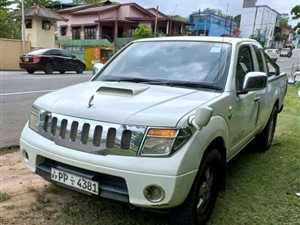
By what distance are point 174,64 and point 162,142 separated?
137cm

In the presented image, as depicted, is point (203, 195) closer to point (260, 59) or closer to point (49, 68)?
point (260, 59)

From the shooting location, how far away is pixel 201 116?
97.0 inches

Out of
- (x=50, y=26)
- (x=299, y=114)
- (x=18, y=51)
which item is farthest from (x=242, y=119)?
(x=50, y=26)

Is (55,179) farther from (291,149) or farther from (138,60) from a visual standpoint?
(291,149)

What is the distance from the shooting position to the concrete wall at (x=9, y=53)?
24453 millimetres

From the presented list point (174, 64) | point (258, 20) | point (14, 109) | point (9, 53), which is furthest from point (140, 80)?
point (258, 20)

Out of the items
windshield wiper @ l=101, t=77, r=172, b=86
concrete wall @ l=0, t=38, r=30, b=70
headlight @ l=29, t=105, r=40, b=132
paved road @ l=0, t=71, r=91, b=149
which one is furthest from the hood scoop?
concrete wall @ l=0, t=38, r=30, b=70

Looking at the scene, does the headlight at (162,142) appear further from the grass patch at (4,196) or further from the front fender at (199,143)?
the grass patch at (4,196)

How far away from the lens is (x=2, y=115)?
6.97 metres

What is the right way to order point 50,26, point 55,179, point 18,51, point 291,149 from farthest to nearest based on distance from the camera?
point 50,26, point 18,51, point 291,149, point 55,179

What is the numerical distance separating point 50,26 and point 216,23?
3077 cm

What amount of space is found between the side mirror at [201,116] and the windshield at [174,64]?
2.70ft

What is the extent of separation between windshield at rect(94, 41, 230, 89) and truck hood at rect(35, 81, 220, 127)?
21 cm

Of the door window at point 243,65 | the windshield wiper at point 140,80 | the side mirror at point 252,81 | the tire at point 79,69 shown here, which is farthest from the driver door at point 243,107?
the tire at point 79,69
